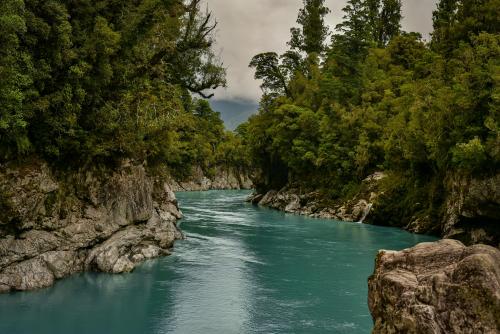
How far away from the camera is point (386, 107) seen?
167 ft

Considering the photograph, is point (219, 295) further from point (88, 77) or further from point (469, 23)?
point (469, 23)

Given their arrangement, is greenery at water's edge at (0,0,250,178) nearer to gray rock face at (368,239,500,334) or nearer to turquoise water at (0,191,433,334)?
turquoise water at (0,191,433,334)

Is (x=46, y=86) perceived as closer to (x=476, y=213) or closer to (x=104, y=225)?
(x=104, y=225)

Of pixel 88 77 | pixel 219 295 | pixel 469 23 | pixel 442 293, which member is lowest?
pixel 219 295

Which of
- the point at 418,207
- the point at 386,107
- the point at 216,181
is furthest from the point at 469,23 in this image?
the point at 216,181

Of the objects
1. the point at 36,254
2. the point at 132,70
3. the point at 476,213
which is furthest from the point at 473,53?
the point at 36,254

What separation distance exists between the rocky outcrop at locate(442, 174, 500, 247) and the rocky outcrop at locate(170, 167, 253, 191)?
65.6 m

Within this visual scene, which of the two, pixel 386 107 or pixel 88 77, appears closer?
pixel 88 77

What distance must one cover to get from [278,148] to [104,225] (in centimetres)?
4042

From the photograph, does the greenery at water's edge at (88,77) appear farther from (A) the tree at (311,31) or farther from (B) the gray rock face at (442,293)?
(A) the tree at (311,31)

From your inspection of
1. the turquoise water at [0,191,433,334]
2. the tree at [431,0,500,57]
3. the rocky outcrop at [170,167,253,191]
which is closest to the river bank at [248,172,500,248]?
the turquoise water at [0,191,433,334]

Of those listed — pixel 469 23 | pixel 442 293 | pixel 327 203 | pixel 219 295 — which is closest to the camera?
pixel 442 293

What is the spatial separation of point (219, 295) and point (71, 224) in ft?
27.0

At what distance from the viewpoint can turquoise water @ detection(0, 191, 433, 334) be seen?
1544 cm
